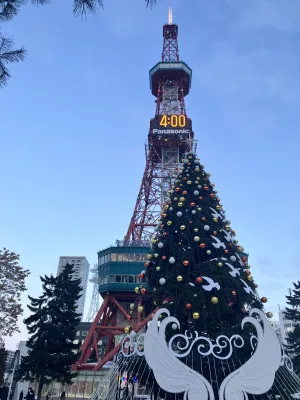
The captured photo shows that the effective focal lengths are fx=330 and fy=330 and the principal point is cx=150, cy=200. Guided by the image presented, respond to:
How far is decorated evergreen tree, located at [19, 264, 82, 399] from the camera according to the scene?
944 inches

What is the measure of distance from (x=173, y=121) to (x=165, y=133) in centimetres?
346

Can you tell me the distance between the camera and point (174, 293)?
10.9m

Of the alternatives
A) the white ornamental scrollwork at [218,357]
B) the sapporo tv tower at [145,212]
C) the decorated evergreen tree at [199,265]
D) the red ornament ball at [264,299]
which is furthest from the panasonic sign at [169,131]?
the white ornamental scrollwork at [218,357]

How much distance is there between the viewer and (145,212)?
53906 mm

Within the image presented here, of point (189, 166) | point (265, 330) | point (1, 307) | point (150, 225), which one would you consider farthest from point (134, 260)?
point (265, 330)

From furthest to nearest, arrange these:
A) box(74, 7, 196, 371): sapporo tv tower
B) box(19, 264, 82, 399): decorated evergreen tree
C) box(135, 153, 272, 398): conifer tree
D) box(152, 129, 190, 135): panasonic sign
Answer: box(152, 129, 190, 135): panasonic sign → box(74, 7, 196, 371): sapporo tv tower → box(19, 264, 82, 399): decorated evergreen tree → box(135, 153, 272, 398): conifer tree

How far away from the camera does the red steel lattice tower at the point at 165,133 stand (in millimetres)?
53906

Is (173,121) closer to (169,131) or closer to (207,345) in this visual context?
(169,131)

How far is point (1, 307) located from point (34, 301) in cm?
805

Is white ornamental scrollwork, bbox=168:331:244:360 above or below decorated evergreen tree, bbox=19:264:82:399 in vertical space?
below

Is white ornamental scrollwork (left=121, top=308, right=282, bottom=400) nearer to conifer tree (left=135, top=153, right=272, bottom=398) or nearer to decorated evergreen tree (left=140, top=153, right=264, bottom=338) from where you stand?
conifer tree (left=135, top=153, right=272, bottom=398)

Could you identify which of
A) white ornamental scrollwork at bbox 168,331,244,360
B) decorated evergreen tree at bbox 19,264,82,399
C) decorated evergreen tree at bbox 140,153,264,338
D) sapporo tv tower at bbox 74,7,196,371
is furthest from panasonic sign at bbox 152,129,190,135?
white ornamental scrollwork at bbox 168,331,244,360

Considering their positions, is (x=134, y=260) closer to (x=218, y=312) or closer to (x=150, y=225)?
(x=150, y=225)

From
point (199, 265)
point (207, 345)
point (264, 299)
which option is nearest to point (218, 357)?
point (207, 345)
